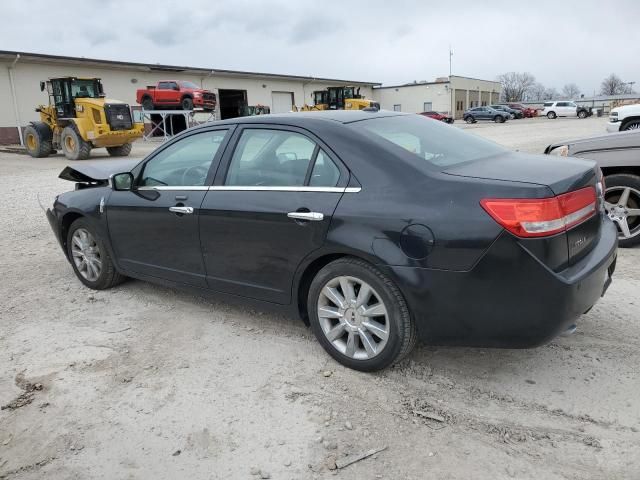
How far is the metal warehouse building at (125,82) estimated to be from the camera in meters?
27.0

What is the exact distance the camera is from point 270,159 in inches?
143

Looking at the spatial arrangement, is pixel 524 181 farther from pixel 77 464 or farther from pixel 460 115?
pixel 460 115

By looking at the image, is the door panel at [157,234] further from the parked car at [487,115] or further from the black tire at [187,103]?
the parked car at [487,115]

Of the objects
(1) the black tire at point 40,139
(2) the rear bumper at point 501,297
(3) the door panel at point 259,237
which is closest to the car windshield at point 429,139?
(3) the door panel at point 259,237

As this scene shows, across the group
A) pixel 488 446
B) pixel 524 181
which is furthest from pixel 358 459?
pixel 524 181

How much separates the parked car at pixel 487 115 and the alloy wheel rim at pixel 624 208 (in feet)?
153

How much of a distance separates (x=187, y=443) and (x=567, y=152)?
4832 mm

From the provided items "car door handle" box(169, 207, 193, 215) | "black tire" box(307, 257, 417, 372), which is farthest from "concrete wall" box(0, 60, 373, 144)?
"black tire" box(307, 257, 417, 372)

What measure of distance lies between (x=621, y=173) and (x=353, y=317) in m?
3.85

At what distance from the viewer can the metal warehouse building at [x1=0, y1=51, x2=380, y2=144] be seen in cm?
2702

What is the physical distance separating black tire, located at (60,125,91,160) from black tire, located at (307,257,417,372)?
17981mm

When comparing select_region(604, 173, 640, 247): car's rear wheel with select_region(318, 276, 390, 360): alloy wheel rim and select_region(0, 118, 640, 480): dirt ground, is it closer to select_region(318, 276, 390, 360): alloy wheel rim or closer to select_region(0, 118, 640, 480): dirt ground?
select_region(0, 118, 640, 480): dirt ground

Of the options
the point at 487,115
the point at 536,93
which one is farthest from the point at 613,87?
the point at 487,115

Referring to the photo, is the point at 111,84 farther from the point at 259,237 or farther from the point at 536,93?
→ the point at 536,93
